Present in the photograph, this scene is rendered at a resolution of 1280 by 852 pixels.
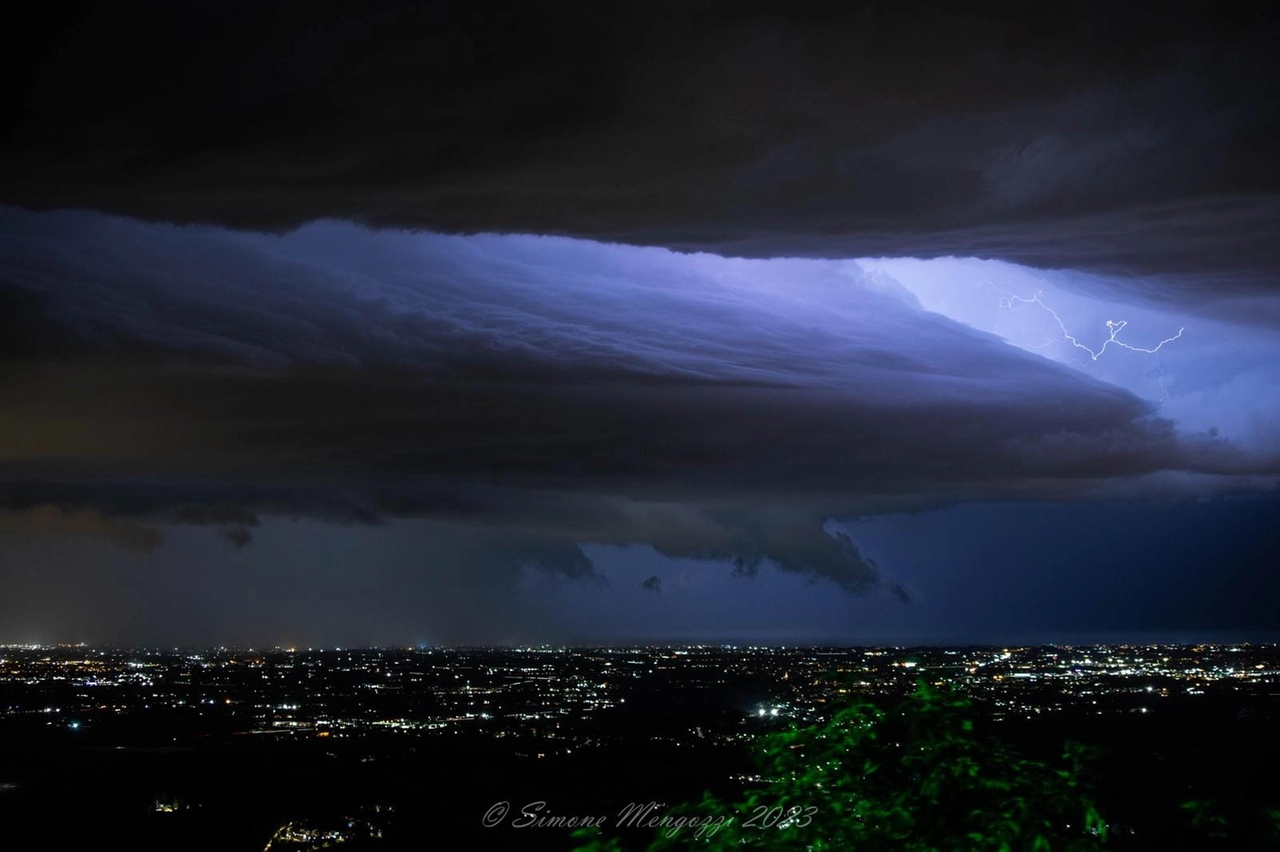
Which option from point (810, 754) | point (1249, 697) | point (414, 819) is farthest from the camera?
point (1249, 697)

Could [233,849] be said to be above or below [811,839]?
below

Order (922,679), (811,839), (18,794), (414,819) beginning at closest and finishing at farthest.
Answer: (811,839), (922,679), (414,819), (18,794)

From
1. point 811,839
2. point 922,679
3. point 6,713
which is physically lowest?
point 6,713

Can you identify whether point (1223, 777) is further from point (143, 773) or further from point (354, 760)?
point (143, 773)

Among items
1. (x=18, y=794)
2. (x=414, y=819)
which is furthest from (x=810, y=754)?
(x=18, y=794)

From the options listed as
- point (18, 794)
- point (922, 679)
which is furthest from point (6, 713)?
point (922, 679)

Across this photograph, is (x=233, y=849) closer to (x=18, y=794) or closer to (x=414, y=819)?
(x=414, y=819)

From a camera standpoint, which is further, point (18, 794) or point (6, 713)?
point (6, 713)
